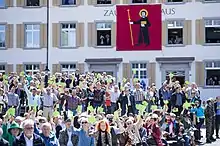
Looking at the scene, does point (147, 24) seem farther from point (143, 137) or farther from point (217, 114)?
point (143, 137)

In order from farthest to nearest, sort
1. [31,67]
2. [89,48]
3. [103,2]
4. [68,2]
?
[68,2] < [31,67] < [103,2] < [89,48]

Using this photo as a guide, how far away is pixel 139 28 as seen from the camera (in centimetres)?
3988

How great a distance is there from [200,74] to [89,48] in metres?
8.04

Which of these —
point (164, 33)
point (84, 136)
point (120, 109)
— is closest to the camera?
point (84, 136)

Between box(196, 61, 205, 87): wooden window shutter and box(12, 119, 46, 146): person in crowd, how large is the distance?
100ft

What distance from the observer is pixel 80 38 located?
41094 millimetres

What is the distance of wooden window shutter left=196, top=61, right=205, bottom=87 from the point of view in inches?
1542

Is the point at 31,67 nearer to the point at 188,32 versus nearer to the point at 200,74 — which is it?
the point at 188,32

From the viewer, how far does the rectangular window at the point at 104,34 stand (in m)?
40.9

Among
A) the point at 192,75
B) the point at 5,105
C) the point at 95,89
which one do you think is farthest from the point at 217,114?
the point at 192,75

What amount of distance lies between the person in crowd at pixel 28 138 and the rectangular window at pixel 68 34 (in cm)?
3217

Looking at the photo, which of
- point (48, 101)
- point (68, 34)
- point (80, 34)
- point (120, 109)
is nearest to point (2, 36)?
point (68, 34)

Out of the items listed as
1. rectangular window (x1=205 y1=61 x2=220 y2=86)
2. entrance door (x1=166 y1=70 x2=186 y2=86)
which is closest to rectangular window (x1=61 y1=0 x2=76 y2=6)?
entrance door (x1=166 y1=70 x2=186 y2=86)

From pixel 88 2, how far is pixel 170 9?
19.5ft
